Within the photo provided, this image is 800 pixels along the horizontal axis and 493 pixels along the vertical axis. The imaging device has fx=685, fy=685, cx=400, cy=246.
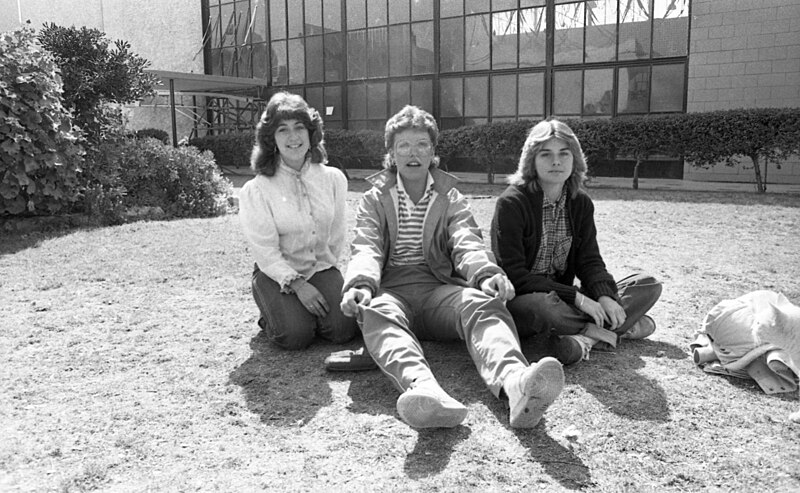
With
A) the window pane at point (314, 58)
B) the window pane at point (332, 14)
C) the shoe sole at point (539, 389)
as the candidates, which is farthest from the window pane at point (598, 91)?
the shoe sole at point (539, 389)

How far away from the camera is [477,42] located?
17.6m

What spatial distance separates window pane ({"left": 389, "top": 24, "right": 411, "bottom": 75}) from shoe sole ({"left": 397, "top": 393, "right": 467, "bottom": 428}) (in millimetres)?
17021

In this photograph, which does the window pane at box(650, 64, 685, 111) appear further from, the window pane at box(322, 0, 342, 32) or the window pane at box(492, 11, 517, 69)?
the window pane at box(322, 0, 342, 32)

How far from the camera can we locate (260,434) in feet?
8.63

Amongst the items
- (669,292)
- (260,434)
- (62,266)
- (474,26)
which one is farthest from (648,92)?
(260,434)

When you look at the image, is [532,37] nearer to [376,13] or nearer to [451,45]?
[451,45]

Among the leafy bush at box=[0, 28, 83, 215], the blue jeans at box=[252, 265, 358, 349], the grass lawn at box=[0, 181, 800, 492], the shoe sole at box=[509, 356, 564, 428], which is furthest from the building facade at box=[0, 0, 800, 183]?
the shoe sole at box=[509, 356, 564, 428]

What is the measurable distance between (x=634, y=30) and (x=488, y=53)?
3637 millimetres

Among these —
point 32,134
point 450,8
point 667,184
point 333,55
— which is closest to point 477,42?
point 450,8

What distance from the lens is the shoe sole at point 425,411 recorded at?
2414 mm

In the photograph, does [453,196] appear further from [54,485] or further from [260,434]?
[54,485]

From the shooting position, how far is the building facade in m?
14.1

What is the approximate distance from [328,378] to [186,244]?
416 centimetres

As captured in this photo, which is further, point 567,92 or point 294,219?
point 567,92
